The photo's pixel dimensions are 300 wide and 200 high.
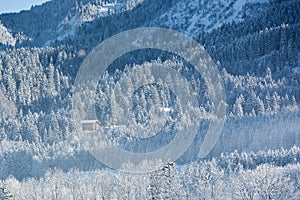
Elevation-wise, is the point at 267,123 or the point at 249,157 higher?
the point at 267,123

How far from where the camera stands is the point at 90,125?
173375 mm

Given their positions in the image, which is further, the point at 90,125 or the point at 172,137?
the point at 90,125

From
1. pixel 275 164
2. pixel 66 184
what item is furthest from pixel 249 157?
pixel 66 184

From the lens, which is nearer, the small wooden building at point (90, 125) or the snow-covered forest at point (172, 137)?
the snow-covered forest at point (172, 137)

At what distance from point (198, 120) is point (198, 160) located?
2452 centimetres

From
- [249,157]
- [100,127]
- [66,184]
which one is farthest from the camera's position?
[100,127]

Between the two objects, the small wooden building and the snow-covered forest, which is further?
the small wooden building

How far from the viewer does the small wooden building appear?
559ft

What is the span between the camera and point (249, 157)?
121188 mm

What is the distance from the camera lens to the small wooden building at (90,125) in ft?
559

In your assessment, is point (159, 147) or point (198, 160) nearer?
point (198, 160)

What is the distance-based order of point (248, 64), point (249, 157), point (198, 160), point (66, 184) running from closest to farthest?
point (66, 184)
point (249, 157)
point (198, 160)
point (248, 64)

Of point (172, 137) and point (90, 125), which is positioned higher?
point (90, 125)

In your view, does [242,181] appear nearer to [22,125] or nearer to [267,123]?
[267,123]
